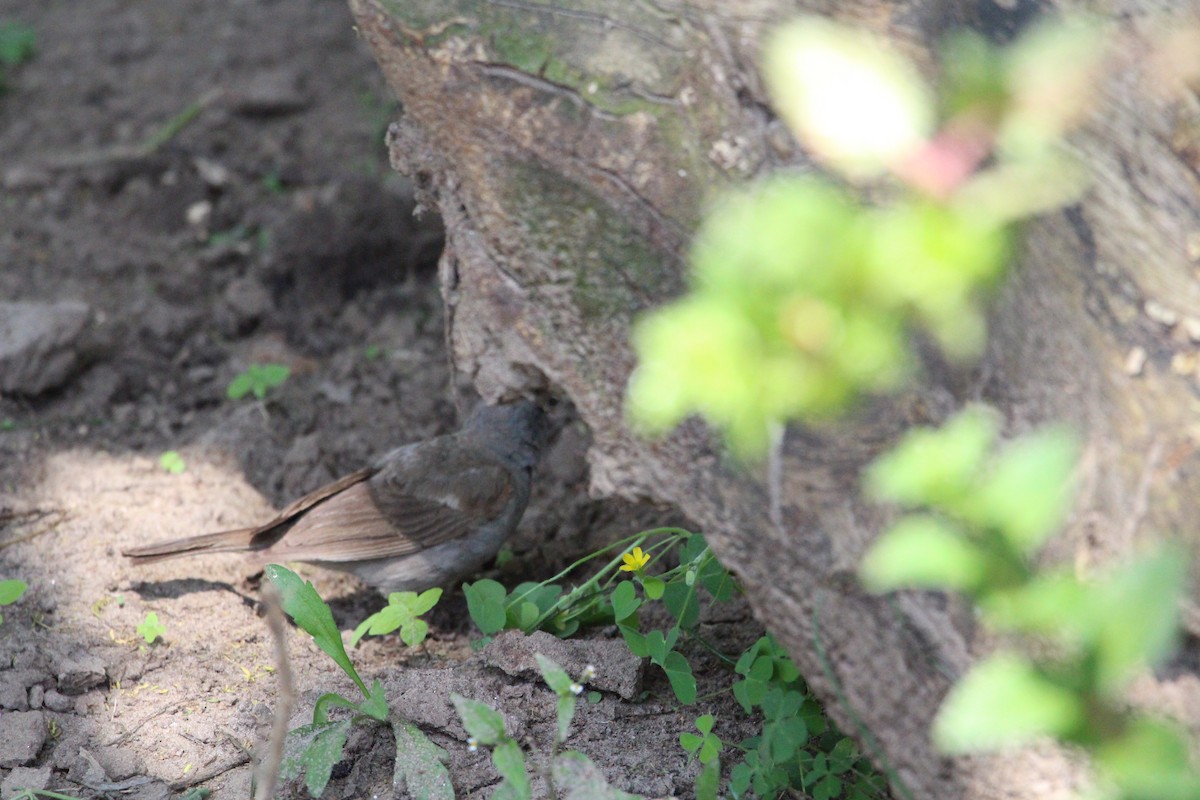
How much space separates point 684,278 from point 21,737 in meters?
2.26

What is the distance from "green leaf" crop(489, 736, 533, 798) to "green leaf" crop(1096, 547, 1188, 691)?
1.35 metres

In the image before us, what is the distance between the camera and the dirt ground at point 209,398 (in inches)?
126

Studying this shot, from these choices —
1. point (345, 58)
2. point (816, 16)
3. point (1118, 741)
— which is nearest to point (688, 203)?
point (816, 16)

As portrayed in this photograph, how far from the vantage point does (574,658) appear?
3361mm

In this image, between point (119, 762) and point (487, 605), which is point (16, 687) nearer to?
point (119, 762)

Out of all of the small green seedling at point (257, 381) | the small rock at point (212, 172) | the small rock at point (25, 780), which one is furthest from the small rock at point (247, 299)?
the small rock at point (25, 780)

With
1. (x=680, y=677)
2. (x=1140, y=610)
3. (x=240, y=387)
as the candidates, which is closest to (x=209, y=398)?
(x=240, y=387)

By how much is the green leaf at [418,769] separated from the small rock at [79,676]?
998mm

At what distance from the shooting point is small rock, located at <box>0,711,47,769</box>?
301 centimetres

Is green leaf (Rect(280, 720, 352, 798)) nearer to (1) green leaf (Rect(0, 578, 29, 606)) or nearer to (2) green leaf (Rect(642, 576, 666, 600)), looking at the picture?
(2) green leaf (Rect(642, 576, 666, 600))

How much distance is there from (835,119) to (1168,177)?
3.34 ft

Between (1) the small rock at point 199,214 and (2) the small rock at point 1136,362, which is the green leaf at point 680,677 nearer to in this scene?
(2) the small rock at point 1136,362

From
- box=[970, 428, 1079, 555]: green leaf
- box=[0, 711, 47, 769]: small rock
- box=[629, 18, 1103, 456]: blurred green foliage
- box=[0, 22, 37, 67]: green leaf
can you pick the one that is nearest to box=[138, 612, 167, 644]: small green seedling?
box=[0, 711, 47, 769]: small rock

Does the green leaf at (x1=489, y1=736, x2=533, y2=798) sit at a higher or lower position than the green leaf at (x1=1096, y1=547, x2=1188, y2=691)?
lower
